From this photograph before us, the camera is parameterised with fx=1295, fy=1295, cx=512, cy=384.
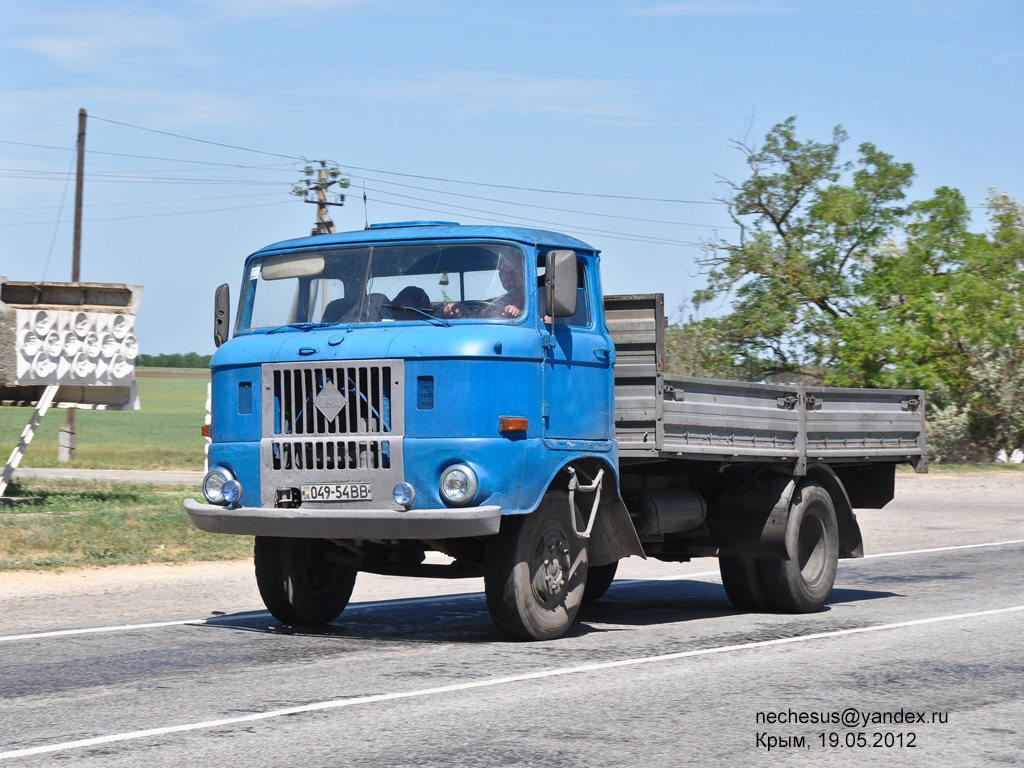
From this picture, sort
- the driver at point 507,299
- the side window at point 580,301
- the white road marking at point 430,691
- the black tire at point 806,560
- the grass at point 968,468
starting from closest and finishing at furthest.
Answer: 1. the white road marking at point 430,691
2. the driver at point 507,299
3. the side window at point 580,301
4. the black tire at point 806,560
5. the grass at point 968,468

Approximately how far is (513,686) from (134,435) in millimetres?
63352

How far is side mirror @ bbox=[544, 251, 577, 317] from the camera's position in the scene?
8.84 meters

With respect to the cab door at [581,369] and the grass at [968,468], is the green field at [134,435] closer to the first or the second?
the grass at [968,468]

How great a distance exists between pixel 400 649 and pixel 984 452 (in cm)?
3796

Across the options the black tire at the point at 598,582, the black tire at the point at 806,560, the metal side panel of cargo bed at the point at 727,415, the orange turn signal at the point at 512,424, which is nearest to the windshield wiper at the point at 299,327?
the orange turn signal at the point at 512,424

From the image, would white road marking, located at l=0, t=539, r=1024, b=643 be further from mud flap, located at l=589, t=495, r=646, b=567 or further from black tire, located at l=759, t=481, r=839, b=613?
black tire, located at l=759, t=481, r=839, b=613

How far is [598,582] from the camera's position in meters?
11.9

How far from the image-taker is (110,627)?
9.91 meters

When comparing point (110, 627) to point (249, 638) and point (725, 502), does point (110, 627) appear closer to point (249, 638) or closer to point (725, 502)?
point (249, 638)

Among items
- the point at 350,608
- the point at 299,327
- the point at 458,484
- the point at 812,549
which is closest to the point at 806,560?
the point at 812,549

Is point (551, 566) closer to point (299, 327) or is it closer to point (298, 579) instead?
point (298, 579)

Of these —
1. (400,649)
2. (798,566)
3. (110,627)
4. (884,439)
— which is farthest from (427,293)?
(884,439)

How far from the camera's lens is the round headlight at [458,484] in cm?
834

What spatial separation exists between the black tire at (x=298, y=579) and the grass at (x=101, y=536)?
17.7ft
